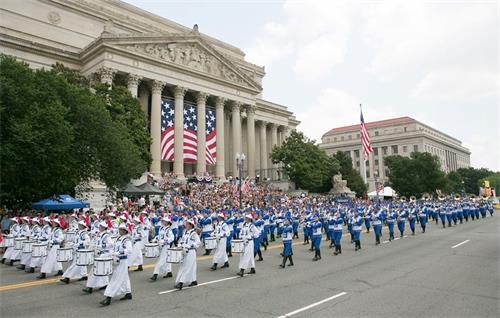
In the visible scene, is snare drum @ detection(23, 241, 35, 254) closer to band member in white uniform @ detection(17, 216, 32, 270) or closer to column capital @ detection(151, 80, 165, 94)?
band member in white uniform @ detection(17, 216, 32, 270)

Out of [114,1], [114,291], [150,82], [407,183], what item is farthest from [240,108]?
[114,291]

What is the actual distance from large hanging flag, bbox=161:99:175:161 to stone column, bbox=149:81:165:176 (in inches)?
21.9

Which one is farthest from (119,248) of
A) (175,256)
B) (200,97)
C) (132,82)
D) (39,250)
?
(200,97)

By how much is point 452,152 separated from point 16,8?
13677cm

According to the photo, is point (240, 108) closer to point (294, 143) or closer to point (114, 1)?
point (294, 143)

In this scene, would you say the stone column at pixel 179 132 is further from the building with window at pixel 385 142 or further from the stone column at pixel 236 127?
the building with window at pixel 385 142

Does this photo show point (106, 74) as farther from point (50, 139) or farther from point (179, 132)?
point (50, 139)

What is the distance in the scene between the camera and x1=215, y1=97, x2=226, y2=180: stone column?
49188 mm

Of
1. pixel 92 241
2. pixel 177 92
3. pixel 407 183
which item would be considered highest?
pixel 177 92

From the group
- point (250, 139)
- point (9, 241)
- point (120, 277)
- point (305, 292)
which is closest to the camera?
point (120, 277)

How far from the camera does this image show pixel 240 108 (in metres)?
54.9

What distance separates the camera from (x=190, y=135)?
148 feet

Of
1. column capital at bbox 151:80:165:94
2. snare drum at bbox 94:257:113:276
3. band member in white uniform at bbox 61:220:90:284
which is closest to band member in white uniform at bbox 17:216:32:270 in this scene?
band member in white uniform at bbox 61:220:90:284

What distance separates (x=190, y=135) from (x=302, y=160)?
15347 millimetres
